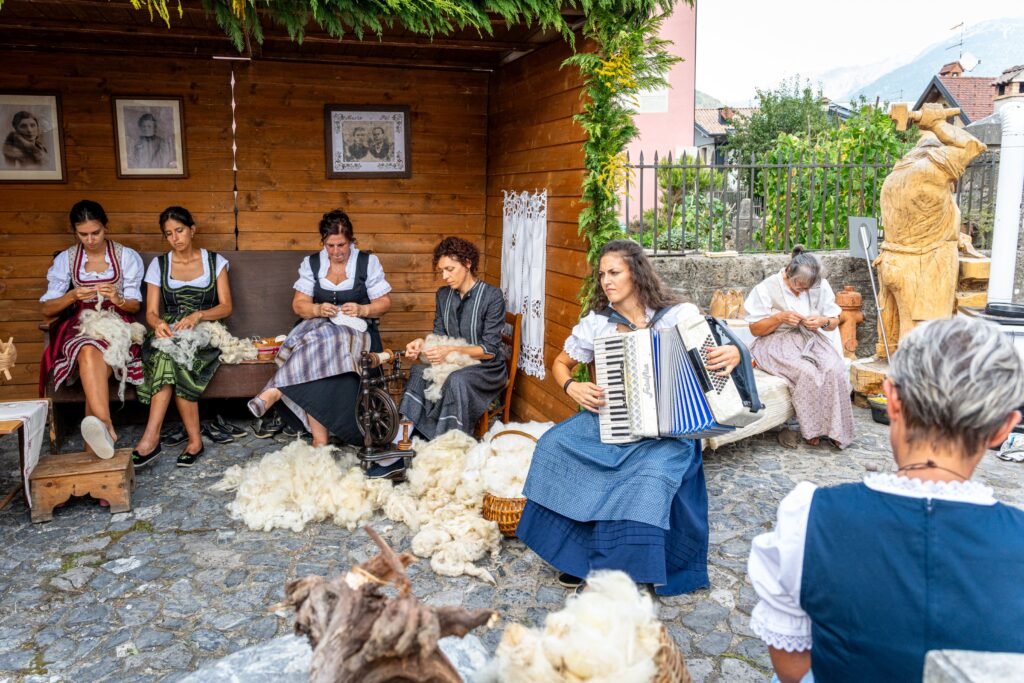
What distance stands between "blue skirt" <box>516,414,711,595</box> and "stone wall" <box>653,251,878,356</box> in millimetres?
4516

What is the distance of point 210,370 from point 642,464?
383 centimetres

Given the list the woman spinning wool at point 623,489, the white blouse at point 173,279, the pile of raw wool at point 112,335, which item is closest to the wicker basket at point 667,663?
the woman spinning wool at point 623,489

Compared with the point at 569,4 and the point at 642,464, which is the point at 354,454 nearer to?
the point at 642,464

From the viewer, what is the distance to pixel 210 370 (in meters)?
6.27

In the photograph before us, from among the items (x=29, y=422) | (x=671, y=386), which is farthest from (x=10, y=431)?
(x=671, y=386)

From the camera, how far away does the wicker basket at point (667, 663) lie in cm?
198

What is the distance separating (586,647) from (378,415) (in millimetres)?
3683

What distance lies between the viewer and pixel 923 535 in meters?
1.56

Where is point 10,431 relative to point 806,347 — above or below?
below

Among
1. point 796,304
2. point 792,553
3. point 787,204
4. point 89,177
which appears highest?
point 89,177

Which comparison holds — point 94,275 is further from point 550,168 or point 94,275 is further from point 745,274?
point 745,274

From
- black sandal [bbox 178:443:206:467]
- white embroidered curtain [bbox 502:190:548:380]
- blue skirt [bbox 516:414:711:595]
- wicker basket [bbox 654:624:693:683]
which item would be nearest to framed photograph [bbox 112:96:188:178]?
black sandal [bbox 178:443:206:467]

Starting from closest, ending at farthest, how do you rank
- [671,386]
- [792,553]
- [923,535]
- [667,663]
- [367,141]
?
[923,535]
[792,553]
[667,663]
[671,386]
[367,141]

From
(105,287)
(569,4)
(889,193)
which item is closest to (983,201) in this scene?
(889,193)
